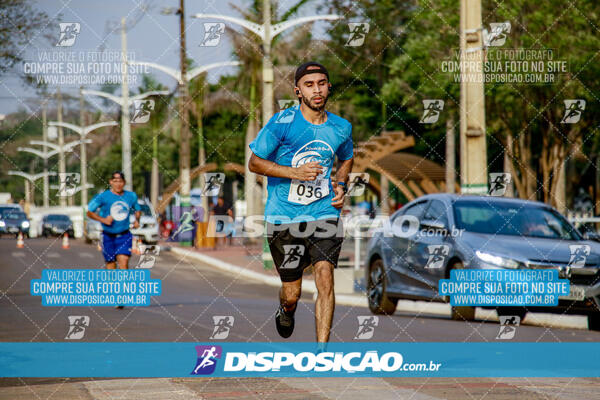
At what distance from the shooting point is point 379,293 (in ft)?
47.9

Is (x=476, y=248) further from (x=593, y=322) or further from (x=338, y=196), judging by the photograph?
(x=338, y=196)

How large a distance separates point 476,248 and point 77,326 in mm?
4693

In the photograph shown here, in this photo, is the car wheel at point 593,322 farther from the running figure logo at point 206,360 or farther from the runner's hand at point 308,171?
the runner's hand at point 308,171

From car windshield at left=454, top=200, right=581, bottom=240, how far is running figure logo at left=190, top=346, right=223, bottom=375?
6332 mm

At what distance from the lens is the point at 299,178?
22.2 ft

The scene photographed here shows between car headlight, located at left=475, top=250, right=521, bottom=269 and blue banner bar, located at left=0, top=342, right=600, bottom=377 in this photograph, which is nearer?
blue banner bar, located at left=0, top=342, right=600, bottom=377

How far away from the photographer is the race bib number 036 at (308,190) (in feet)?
23.0

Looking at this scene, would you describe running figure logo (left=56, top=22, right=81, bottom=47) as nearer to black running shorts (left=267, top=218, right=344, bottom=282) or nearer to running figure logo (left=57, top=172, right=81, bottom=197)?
running figure logo (left=57, top=172, right=81, bottom=197)

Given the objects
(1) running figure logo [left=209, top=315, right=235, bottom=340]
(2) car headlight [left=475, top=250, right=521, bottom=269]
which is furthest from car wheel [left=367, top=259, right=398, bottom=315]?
(1) running figure logo [left=209, top=315, right=235, bottom=340]

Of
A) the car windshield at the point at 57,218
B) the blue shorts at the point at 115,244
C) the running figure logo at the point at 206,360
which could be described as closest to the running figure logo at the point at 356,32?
the blue shorts at the point at 115,244

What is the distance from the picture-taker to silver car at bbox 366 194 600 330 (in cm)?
1227

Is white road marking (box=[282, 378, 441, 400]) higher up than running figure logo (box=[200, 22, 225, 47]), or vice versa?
running figure logo (box=[200, 22, 225, 47])

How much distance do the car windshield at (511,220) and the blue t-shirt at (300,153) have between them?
247 inches

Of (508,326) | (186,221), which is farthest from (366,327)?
(186,221)
